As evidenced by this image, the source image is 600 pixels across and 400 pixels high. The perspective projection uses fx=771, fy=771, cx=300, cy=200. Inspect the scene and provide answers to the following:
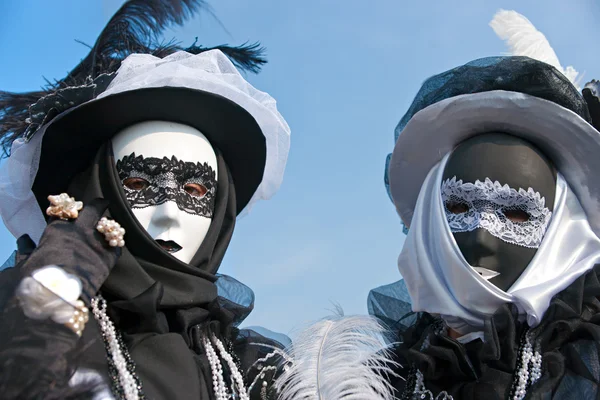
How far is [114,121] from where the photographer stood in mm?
3312

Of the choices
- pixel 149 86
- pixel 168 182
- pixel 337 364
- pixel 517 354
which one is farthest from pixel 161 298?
pixel 517 354

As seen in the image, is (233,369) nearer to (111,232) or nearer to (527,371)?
(111,232)

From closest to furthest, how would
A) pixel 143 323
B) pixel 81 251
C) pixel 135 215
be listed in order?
pixel 81 251 < pixel 143 323 < pixel 135 215

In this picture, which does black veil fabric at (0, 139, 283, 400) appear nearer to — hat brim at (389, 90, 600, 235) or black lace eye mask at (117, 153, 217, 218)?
black lace eye mask at (117, 153, 217, 218)

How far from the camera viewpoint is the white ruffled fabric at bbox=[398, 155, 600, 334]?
3.18 metres

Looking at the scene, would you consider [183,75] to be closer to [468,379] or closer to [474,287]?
[474,287]

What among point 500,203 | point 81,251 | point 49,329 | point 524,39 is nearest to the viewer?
point 49,329

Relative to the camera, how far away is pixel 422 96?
400 cm

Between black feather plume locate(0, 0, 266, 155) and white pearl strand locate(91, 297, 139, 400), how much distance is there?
0.94 metres

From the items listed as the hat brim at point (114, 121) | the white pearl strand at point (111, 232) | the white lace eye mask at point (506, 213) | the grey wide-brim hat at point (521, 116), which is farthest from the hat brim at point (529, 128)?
the white pearl strand at point (111, 232)

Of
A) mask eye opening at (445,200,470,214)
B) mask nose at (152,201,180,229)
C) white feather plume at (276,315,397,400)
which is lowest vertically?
white feather plume at (276,315,397,400)

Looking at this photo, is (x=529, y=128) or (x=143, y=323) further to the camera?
(x=529, y=128)

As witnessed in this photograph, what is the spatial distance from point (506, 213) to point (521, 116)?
47 cm

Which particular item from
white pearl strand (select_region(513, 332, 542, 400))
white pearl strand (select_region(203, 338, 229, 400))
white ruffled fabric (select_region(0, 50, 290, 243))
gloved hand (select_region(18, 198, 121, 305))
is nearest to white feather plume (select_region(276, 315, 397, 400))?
white pearl strand (select_region(203, 338, 229, 400))
